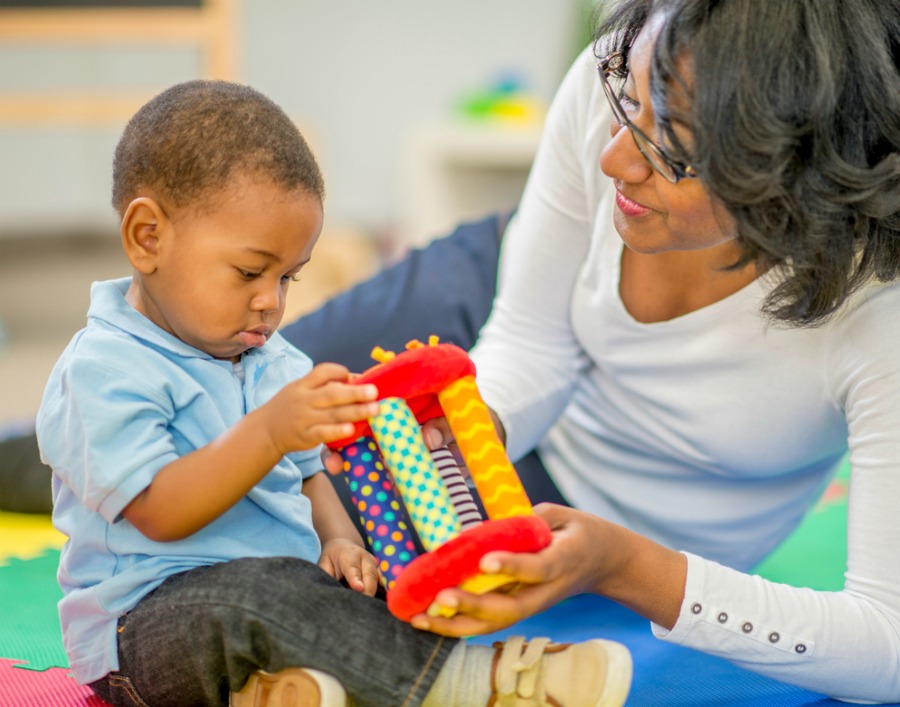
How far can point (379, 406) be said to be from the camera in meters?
0.83

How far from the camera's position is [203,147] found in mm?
871

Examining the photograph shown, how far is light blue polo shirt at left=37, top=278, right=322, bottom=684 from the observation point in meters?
0.83

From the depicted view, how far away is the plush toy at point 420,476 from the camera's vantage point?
0.80 metres

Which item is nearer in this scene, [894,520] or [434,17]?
[894,520]

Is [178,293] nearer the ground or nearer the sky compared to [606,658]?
nearer the sky

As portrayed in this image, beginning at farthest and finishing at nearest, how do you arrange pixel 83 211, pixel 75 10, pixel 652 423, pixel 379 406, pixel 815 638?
1. pixel 83 211
2. pixel 75 10
3. pixel 652 423
4. pixel 815 638
5. pixel 379 406

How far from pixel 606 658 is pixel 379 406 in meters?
0.26

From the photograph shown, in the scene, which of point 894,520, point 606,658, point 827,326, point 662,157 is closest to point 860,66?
point 662,157

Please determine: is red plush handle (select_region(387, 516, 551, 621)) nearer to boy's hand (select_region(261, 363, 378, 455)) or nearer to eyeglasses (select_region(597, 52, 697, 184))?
boy's hand (select_region(261, 363, 378, 455))

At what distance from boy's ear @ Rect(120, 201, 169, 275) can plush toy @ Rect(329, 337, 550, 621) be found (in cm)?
20

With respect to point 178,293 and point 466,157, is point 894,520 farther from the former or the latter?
point 466,157

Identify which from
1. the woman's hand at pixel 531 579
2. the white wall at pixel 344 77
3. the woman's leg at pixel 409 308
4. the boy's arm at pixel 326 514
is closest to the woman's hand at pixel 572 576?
the woman's hand at pixel 531 579

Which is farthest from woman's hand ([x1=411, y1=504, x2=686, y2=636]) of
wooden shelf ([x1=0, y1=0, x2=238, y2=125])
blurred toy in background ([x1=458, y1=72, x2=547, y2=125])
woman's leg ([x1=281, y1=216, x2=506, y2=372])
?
blurred toy in background ([x1=458, y1=72, x2=547, y2=125])

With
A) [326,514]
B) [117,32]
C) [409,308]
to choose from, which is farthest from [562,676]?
[117,32]
